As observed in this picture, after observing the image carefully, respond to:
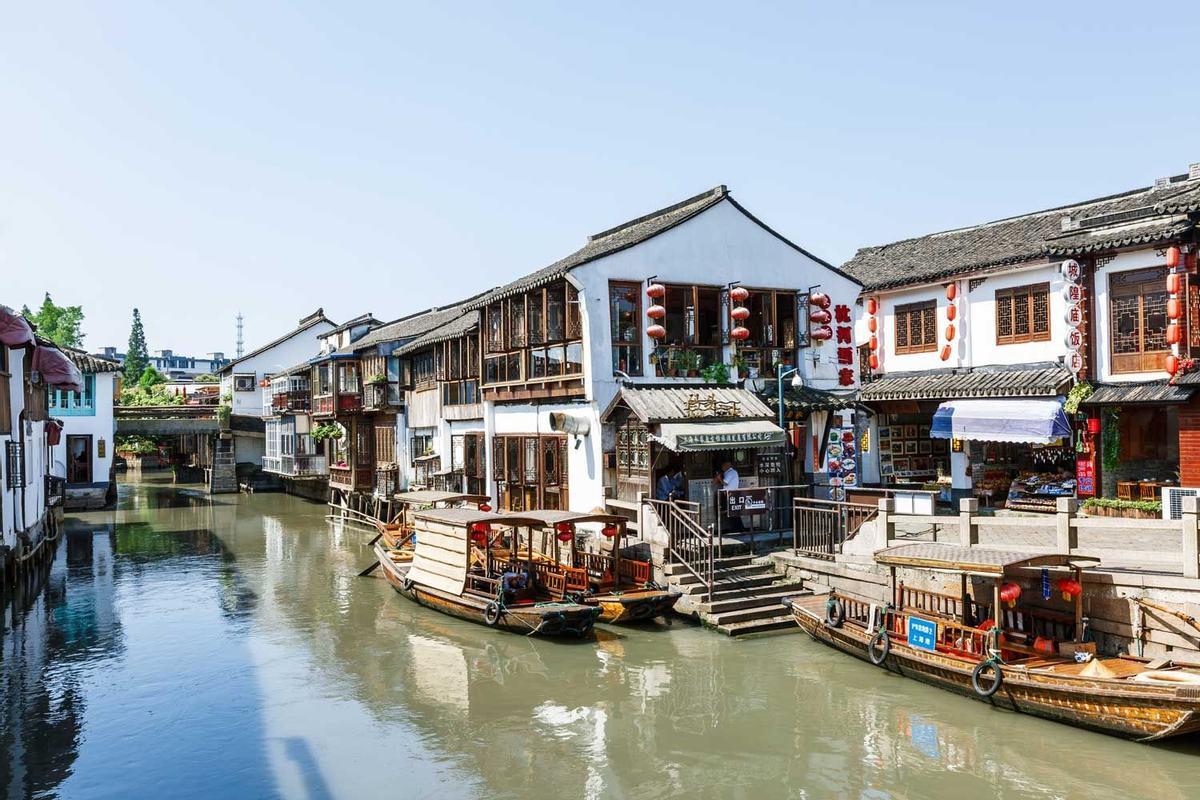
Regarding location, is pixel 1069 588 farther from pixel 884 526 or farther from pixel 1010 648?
pixel 884 526

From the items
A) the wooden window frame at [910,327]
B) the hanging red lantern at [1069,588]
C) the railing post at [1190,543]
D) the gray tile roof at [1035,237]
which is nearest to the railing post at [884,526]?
the hanging red lantern at [1069,588]

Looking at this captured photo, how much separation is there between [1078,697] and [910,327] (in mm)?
18404

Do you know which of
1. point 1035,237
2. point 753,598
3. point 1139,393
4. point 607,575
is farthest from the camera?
point 1035,237

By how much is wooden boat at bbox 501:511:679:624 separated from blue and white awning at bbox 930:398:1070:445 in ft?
37.6

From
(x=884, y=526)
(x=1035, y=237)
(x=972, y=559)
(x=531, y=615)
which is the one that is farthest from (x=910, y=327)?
(x=531, y=615)

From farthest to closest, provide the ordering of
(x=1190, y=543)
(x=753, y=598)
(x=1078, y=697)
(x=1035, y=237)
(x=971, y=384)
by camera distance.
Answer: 1. (x=1035, y=237)
2. (x=971, y=384)
3. (x=753, y=598)
4. (x=1190, y=543)
5. (x=1078, y=697)

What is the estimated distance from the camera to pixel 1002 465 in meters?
25.6

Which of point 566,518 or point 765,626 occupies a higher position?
point 566,518

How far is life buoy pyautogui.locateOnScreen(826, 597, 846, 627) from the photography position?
1534 cm

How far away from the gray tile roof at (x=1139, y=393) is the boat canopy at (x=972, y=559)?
927 cm

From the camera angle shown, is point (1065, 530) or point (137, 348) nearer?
point (1065, 530)

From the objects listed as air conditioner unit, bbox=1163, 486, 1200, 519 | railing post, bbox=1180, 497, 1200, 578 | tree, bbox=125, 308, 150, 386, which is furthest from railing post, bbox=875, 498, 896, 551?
tree, bbox=125, 308, 150, 386

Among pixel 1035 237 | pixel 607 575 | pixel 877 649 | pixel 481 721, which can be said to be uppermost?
pixel 1035 237

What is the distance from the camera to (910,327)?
28.1 meters
